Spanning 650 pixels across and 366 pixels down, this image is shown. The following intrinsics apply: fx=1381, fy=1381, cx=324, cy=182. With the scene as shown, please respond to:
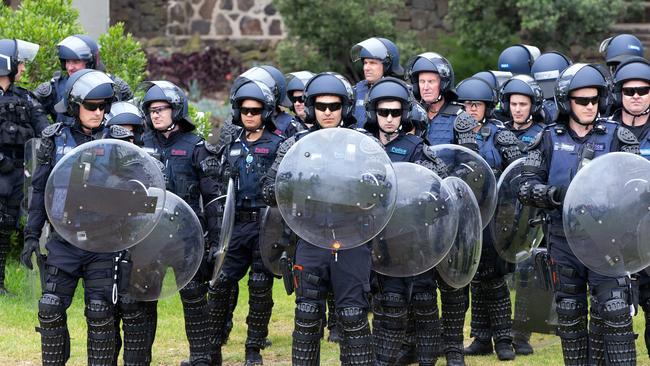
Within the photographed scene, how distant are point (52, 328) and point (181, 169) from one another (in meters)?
1.61

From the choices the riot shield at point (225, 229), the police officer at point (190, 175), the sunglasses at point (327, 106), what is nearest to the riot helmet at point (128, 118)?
the police officer at point (190, 175)

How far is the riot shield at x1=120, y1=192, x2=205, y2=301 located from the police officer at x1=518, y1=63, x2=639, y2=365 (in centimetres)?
217

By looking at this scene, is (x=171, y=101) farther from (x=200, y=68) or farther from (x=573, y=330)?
→ (x=200, y=68)

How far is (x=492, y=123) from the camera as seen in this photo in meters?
10.6

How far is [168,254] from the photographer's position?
8.99 meters

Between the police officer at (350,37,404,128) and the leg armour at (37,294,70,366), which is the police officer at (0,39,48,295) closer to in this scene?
the police officer at (350,37,404,128)

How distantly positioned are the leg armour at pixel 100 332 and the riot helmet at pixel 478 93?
3.46 metres

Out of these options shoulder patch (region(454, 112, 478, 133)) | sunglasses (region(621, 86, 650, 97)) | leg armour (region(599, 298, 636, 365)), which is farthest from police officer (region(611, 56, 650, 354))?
shoulder patch (region(454, 112, 478, 133))

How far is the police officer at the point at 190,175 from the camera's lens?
9.55 meters

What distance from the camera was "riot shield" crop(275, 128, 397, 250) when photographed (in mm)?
8141

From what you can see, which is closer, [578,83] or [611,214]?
[611,214]

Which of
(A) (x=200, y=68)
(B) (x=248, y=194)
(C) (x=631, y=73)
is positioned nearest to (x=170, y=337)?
(B) (x=248, y=194)

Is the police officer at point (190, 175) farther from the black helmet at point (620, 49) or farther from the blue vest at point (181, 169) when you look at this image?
the black helmet at point (620, 49)

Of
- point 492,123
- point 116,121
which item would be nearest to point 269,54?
point 492,123
